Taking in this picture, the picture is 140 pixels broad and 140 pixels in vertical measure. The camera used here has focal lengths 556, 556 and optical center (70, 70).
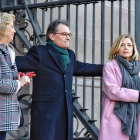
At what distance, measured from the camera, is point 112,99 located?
5652 mm

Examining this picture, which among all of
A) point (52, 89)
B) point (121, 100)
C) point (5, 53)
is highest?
point (5, 53)

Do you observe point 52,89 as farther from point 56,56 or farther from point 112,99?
point 112,99

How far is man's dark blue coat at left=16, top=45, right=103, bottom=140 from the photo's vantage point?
18.3 feet

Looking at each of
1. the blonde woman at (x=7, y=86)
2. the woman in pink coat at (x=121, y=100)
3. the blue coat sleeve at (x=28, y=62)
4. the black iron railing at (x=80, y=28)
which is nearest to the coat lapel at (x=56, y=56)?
the blue coat sleeve at (x=28, y=62)

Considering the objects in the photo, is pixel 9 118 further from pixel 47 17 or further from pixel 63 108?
pixel 47 17

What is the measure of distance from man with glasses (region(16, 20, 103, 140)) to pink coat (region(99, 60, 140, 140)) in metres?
0.35

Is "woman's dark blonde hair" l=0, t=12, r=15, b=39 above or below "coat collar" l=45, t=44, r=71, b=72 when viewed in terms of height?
above

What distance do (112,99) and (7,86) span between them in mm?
1234

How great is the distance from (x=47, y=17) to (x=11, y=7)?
2.60 ft

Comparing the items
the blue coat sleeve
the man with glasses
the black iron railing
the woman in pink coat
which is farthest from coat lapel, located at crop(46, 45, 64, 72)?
the black iron railing

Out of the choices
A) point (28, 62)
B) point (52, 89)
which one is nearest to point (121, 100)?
point (52, 89)

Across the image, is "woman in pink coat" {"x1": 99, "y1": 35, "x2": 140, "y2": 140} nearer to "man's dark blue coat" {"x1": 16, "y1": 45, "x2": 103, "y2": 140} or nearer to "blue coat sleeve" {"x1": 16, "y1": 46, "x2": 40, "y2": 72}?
"man's dark blue coat" {"x1": 16, "y1": 45, "x2": 103, "y2": 140}

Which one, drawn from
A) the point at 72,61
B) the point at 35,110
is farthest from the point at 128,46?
the point at 35,110

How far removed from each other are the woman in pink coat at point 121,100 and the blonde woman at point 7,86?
1.01 m
